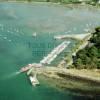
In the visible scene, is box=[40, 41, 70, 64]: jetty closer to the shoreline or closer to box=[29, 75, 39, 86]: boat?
the shoreline

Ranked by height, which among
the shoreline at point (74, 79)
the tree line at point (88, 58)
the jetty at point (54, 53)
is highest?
the tree line at point (88, 58)

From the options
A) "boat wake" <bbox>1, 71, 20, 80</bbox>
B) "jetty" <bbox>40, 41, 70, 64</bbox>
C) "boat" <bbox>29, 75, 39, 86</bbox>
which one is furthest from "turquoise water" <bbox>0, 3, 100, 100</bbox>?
"jetty" <bbox>40, 41, 70, 64</bbox>

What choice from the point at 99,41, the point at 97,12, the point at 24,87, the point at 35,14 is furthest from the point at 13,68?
the point at 97,12

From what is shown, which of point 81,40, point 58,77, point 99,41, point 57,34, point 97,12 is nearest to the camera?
point 58,77

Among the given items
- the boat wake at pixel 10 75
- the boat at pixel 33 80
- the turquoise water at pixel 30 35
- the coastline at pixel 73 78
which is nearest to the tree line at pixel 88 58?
the coastline at pixel 73 78

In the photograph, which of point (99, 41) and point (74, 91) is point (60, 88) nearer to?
point (74, 91)

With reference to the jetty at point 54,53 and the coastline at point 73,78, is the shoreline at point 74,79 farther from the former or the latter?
the jetty at point 54,53
